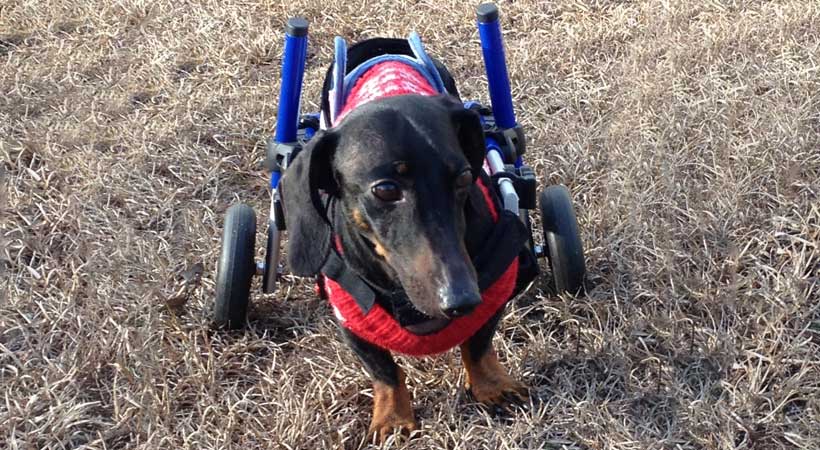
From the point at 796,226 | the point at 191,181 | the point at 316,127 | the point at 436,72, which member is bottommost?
the point at 191,181

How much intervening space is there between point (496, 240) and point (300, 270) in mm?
466

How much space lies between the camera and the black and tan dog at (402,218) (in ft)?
6.29

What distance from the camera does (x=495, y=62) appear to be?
2811 millimetres

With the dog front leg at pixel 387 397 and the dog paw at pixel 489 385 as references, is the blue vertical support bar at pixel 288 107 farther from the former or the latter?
the dog paw at pixel 489 385

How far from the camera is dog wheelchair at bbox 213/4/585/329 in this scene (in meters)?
2.69

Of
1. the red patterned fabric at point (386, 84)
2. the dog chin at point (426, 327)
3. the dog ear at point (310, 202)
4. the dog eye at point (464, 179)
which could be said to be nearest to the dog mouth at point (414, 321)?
the dog chin at point (426, 327)

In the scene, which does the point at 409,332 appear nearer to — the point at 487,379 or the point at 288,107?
the point at 487,379

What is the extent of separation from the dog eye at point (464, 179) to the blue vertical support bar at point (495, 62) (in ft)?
2.90

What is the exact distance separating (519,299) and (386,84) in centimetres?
80

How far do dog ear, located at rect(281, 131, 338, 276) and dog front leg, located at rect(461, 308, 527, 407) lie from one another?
56cm

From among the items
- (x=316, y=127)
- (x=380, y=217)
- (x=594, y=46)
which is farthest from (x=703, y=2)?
(x=380, y=217)

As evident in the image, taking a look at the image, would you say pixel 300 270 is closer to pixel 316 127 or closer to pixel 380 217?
pixel 380 217

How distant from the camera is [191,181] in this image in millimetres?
3600

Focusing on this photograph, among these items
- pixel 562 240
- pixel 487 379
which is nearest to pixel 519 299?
pixel 562 240
